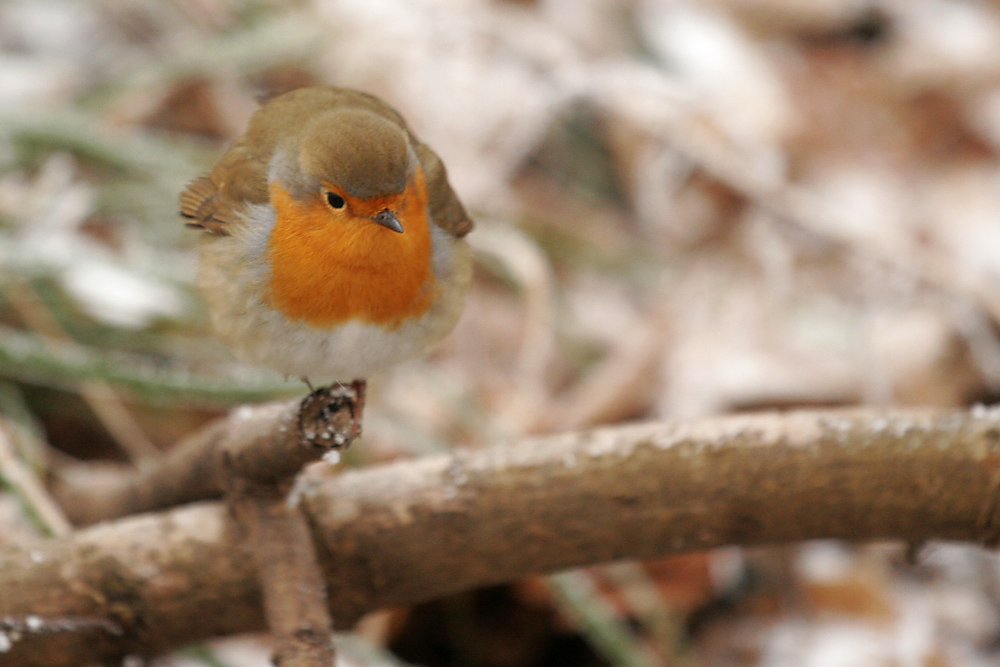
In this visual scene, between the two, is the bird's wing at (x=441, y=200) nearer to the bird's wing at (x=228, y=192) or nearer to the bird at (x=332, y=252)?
the bird at (x=332, y=252)

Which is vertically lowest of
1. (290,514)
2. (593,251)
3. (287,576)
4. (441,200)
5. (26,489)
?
(287,576)

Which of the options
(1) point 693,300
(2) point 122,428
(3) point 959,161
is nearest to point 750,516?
(1) point 693,300

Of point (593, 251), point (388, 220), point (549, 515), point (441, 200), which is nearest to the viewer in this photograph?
point (388, 220)

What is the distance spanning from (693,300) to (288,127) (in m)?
1.92

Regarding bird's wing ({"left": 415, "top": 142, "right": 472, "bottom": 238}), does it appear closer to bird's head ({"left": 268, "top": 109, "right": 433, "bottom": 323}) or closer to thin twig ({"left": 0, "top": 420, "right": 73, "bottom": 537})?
bird's head ({"left": 268, "top": 109, "right": 433, "bottom": 323})

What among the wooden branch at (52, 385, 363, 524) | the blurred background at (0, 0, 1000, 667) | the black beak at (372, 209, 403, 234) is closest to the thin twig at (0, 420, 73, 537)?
the blurred background at (0, 0, 1000, 667)

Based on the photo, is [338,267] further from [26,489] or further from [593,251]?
[593,251]

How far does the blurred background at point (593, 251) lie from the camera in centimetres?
274

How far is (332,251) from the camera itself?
156 centimetres

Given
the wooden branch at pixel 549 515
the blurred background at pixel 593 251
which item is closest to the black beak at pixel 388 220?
the wooden branch at pixel 549 515

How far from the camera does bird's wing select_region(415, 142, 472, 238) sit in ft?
5.69

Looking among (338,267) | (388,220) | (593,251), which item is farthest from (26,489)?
(593,251)

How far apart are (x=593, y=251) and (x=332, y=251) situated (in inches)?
95.9

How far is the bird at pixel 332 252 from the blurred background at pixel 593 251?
56 centimetres
